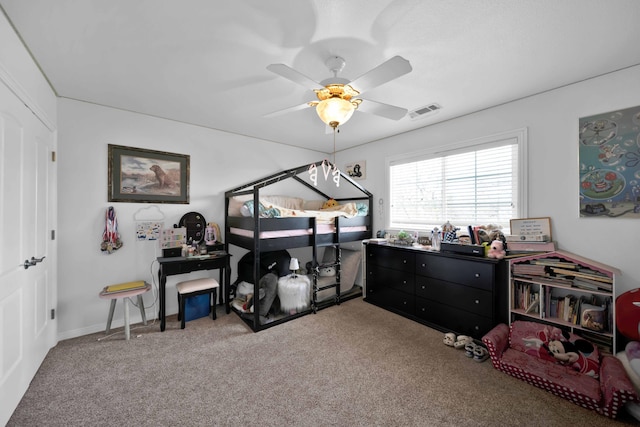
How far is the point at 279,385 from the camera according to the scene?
1.87m

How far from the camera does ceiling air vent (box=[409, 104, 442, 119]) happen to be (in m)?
2.73

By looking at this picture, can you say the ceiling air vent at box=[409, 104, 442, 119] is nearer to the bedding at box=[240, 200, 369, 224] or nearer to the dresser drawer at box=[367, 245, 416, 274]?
the bedding at box=[240, 200, 369, 224]

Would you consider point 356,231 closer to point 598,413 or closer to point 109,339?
point 598,413

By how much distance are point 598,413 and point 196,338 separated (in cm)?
326

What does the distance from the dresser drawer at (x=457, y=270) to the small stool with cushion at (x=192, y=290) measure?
2524 mm

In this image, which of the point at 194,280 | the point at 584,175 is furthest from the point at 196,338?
the point at 584,175

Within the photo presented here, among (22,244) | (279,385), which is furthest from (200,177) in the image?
(279,385)

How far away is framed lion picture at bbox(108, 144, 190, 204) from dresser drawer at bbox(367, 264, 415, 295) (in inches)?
108

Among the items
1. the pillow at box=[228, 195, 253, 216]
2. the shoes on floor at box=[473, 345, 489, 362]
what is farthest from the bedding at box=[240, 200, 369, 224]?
the shoes on floor at box=[473, 345, 489, 362]

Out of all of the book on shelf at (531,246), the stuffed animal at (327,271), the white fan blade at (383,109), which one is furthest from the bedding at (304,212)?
the book on shelf at (531,246)

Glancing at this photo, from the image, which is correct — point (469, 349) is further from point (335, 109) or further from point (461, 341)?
point (335, 109)

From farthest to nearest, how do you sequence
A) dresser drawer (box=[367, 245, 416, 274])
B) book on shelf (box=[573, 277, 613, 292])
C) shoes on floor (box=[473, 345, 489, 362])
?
dresser drawer (box=[367, 245, 416, 274]), shoes on floor (box=[473, 345, 489, 362]), book on shelf (box=[573, 277, 613, 292])

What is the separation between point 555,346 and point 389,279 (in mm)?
1654

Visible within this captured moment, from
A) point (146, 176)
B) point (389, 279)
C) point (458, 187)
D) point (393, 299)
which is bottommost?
point (393, 299)
